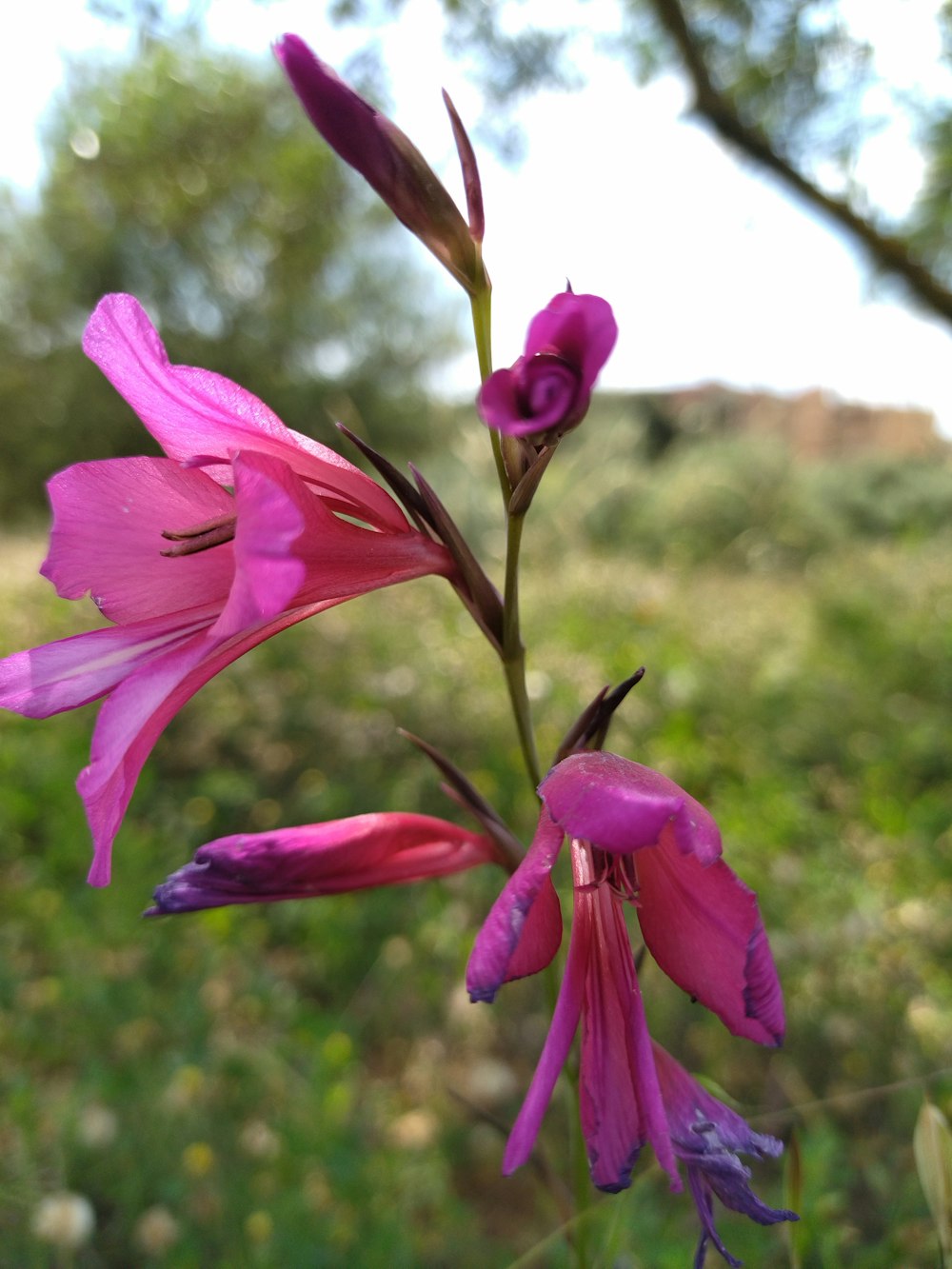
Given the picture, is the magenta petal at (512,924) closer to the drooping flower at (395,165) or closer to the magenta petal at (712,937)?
the magenta petal at (712,937)

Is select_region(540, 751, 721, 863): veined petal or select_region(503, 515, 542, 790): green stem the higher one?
select_region(503, 515, 542, 790): green stem

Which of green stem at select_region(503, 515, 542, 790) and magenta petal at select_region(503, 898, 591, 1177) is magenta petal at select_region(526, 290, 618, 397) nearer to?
green stem at select_region(503, 515, 542, 790)

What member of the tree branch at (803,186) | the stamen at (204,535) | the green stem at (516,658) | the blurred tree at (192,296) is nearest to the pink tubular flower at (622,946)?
the green stem at (516,658)

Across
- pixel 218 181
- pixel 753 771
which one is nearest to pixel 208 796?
pixel 753 771

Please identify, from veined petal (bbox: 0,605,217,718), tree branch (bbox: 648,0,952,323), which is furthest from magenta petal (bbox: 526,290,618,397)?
tree branch (bbox: 648,0,952,323)

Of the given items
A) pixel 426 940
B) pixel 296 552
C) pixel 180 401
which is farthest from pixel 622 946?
pixel 426 940

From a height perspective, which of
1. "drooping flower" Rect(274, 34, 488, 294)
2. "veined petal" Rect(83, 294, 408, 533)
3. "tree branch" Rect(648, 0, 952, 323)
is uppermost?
"tree branch" Rect(648, 0, 952, 323)

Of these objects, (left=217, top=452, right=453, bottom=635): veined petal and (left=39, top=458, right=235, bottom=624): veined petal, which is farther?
(left=39, top=458, right=235, bottom=624): veined petal
